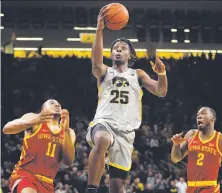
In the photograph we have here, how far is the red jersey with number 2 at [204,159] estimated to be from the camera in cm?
1035

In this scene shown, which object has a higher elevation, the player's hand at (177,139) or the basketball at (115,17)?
the basketball at (115,17)

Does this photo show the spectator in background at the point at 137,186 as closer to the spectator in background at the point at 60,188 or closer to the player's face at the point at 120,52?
the spectator in background at the point at 60,188

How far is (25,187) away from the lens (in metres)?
9.23

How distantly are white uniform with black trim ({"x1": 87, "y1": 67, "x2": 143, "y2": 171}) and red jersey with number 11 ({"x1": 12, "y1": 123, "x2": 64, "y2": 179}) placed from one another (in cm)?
123

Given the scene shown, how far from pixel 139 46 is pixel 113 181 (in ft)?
72.7

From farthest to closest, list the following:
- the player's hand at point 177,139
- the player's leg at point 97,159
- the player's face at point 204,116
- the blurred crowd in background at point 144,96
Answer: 1. the blurred crowd in background at point 144,96
2. the player's face at point 204,116
3. the player's hand at point 177,139
4. the player's leg at point 97,159

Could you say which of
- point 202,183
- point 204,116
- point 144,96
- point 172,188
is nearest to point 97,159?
point 202,183

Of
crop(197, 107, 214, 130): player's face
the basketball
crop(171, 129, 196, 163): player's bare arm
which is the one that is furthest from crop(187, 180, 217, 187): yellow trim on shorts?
the basketball

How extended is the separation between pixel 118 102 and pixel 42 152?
5.16 feet

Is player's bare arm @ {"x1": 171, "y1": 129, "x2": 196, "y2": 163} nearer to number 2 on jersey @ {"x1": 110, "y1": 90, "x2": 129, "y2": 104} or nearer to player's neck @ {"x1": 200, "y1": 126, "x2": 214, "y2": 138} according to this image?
player's neck @ {"x1": 200, "y1": 126, "x2": 214, "y2": 138}

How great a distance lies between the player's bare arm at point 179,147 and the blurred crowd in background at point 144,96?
10.1 metres

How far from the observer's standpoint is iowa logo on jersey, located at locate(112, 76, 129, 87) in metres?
8.73

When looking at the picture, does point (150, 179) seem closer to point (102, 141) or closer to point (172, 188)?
point (172, 188)

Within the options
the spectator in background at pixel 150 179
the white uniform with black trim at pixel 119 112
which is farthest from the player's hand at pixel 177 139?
the spectator in background at pixel 150 179
